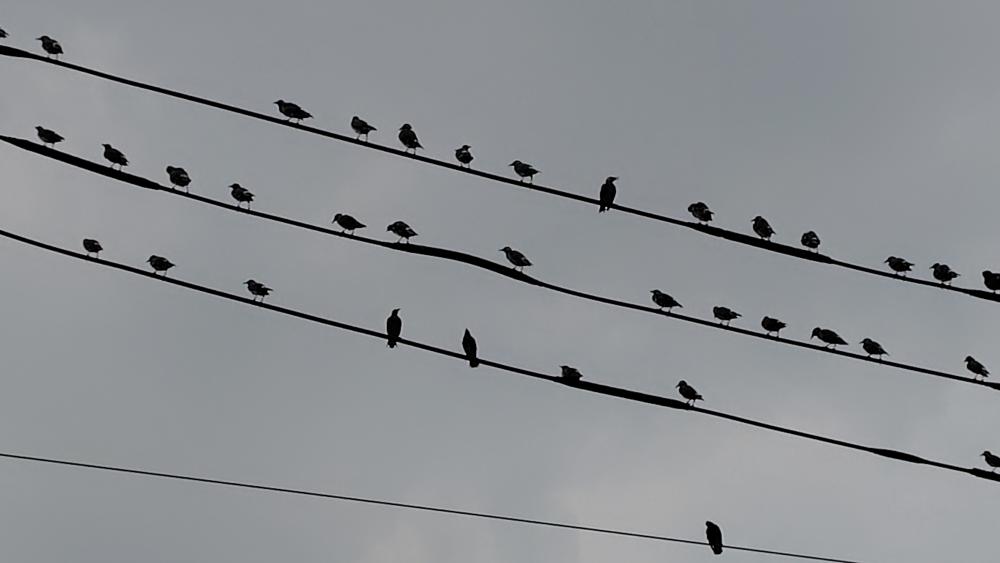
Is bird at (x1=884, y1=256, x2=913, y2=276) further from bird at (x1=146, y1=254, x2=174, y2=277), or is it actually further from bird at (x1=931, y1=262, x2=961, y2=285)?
bird at (x1=146, y1=254, x2=174, y2=277)

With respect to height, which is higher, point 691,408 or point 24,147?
point 24,147

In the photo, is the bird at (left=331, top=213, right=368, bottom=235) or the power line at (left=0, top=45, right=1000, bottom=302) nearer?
the power line at (left=0, top=45, right=1000, bottom=302)

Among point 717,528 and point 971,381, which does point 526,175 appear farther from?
point 971,381

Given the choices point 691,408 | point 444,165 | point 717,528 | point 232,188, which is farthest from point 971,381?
point 232,188

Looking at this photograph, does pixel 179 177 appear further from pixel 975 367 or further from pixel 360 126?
pixel 975 367

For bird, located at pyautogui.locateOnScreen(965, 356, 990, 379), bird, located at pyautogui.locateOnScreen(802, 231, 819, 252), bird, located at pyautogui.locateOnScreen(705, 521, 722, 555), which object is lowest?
bird, located at pyautogui.locateOnScreen(705, 521, 722, 555)

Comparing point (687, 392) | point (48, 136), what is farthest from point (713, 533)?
point (48, 136)

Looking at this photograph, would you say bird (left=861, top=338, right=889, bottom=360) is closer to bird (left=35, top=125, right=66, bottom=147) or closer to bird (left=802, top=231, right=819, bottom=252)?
bird (left=802, top=231, right=819, bottom=252)

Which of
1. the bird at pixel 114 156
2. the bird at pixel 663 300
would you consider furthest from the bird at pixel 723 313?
the bird at pixel 114 156

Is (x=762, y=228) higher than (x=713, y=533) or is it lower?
higher

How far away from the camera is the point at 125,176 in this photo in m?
13.7

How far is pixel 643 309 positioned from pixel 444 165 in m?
2.25

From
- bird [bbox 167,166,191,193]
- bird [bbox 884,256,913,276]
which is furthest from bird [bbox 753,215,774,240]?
bird [bbox 167,166,191,193]

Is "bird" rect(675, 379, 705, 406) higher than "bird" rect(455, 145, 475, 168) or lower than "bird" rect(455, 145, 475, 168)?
lower
